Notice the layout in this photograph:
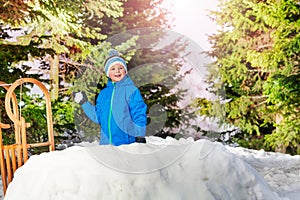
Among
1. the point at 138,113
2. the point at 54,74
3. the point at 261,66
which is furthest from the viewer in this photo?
the point at 54,74

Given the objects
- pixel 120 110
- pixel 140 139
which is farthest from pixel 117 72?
pixel 140 139

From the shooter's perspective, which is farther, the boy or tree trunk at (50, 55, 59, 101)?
tree trunk at (50, 55, 59, 101)

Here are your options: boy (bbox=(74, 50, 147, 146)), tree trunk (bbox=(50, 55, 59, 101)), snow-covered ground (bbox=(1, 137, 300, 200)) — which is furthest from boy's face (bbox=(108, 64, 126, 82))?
tree trunk (bbox=(50, 55, 59, 101))

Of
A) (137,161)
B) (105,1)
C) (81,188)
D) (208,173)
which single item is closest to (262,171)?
(208,173)

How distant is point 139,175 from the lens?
2660mm

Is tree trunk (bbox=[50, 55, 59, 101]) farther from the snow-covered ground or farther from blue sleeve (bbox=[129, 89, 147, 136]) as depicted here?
the snow-covered ground

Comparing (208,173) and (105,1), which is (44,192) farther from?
(105,1)

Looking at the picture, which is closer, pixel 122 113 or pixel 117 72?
pixel 122 113

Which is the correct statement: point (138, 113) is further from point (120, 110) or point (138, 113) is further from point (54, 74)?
point (54, 74)

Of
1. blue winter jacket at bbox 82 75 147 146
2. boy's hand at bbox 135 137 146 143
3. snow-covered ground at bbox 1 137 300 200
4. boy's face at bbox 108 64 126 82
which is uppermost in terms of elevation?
boy's face at bbox 108 64 126 82

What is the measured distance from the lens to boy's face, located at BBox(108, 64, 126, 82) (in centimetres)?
330

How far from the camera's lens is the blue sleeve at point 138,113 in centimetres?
314

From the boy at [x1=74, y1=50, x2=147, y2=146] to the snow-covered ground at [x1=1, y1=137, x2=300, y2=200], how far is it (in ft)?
0.99

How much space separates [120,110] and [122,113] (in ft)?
0.11
